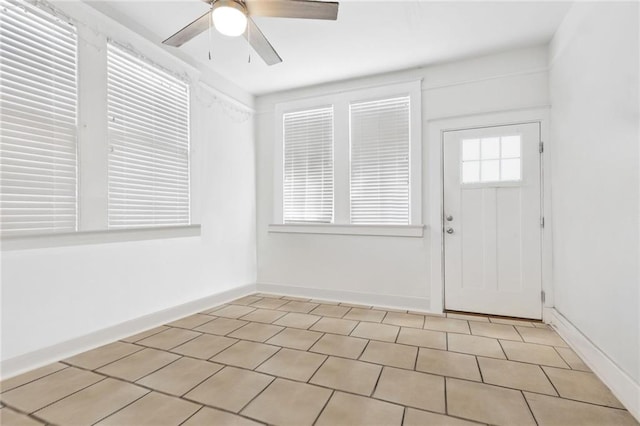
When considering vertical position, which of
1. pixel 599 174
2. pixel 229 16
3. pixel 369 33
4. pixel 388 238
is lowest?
pixel 388 238

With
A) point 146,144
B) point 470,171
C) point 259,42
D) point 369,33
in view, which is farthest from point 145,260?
point 470,171

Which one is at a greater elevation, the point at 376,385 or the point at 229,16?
the point at 229,16

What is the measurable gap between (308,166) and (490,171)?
2.06 metres

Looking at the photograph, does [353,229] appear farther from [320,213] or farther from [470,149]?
[470,149]

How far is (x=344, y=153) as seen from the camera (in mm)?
3844

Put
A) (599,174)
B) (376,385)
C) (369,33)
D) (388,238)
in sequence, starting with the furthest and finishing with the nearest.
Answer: (388,238), (369,33), (599,174), (376,385)

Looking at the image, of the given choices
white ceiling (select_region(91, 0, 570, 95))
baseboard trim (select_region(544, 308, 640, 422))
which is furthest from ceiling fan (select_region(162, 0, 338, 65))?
baseboard trim (select_region(544, 308, 640, 422))

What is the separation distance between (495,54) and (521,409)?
3114 millimetres

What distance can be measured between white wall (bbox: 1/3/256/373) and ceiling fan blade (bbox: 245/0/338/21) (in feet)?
4.88

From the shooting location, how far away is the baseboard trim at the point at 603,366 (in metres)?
1.67

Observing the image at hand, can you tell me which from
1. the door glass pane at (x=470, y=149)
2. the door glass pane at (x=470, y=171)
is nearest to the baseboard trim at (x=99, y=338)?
the door glass pane at (x=470, y=171)

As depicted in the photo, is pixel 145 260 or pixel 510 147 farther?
pixel 510 147

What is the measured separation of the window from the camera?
3.15 m

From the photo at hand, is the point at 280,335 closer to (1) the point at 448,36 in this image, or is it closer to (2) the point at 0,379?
(2) the point at 0,379
